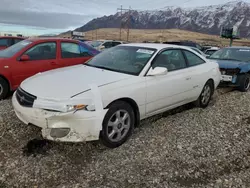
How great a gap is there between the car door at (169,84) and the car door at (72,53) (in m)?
2.98

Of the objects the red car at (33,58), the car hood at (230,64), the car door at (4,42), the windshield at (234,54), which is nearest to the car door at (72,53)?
the red car at (33,58)

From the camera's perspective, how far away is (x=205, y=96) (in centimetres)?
605

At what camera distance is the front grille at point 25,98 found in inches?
143

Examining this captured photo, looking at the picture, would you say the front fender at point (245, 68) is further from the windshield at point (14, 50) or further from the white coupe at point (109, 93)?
the windshield at point (14, 50)

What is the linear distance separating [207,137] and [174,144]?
69cm

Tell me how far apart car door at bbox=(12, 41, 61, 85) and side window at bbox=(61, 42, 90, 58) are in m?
0.25

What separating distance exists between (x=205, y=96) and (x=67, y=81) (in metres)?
3.43

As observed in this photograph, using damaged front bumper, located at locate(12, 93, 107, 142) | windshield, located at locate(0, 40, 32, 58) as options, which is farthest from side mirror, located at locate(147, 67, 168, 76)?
windshield, located at locate(0, 40, 32, 58)

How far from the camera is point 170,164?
3.58 meters

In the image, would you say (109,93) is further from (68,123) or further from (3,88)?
(3,88)

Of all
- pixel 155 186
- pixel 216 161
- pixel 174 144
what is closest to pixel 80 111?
pixel 155 186

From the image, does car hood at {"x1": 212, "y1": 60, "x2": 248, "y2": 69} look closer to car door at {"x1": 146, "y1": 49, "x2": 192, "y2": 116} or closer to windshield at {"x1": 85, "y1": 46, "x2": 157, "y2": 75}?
car door at {"x1": 146, "y1": 49, "x2": 192, "y2": 116}

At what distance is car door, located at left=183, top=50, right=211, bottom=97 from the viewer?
5.48m

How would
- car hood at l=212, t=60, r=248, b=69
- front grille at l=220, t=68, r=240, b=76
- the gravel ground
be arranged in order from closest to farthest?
1. the gravel ground
2. front grille at l=220, t=68, r=240, b=76
3. car hood at l=212, t=60, r=248, b=69
